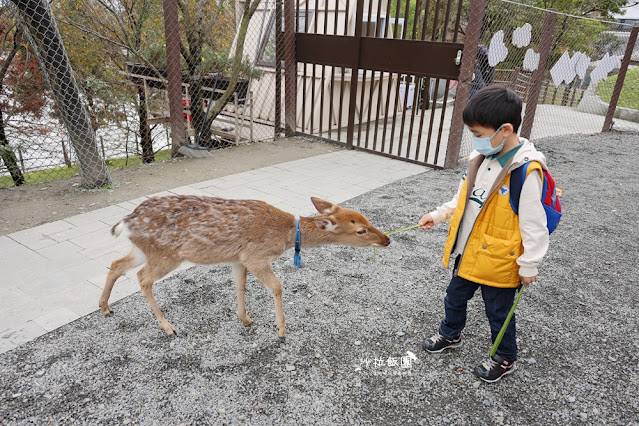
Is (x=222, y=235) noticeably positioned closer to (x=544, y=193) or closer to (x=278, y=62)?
(x=544, y=193)

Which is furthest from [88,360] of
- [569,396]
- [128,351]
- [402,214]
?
[402,214]

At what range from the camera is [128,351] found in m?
2.98

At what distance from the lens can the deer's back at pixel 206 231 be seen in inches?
116

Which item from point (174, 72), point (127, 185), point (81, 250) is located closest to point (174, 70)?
point (174, 72)

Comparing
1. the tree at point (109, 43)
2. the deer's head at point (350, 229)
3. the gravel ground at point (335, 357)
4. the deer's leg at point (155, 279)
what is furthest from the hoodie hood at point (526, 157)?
the tree at point (109, 43)

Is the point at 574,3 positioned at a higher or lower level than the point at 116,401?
higher

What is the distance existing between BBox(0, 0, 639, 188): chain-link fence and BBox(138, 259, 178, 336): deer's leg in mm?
3291

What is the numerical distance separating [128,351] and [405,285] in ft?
7.49

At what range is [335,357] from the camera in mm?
3041

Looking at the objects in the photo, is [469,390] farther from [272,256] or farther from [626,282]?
[626,282]

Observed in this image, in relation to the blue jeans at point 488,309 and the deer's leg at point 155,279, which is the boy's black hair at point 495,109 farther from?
the deer's leg at point 155,279

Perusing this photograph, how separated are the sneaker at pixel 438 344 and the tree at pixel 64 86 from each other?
15.4ft

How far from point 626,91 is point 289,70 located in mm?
14350

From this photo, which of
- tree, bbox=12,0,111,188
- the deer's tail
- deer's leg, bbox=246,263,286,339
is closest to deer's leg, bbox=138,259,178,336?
the deer's tail
